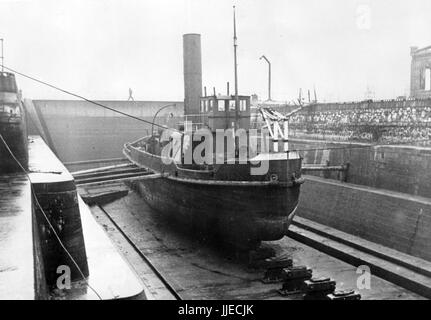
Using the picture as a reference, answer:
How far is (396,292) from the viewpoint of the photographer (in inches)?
378

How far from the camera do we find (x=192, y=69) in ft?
55.9

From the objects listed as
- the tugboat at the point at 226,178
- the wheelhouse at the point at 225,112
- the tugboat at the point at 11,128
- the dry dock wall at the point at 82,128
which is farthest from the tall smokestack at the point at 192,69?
the dry dock wall at the point at 82,128

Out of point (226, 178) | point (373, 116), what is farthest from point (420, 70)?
point (226, 178)

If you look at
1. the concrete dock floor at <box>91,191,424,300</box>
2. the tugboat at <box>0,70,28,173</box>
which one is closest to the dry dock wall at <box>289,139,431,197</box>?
the concrete dock floor at <box>91,191,424,300</box>

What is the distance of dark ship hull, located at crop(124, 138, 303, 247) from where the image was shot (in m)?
10.9

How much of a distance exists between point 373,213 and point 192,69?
8440 mm

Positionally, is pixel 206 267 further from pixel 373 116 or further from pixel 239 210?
pixel 373 116

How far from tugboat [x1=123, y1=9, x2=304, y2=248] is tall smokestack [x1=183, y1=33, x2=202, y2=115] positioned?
0.04m

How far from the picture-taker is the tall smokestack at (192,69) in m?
16.8

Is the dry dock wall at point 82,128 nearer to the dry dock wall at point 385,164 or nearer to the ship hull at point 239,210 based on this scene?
the dry dock wall at point 385,164

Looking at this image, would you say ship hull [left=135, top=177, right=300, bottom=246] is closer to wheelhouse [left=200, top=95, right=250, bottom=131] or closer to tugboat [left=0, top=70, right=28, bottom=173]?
wheelhouse [left=200, top=95, right=250, bottom=131]

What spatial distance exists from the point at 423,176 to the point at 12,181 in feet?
35.8

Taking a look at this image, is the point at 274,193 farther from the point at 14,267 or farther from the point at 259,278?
the point at 14,267

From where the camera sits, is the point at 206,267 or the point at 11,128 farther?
the point at 206,267
